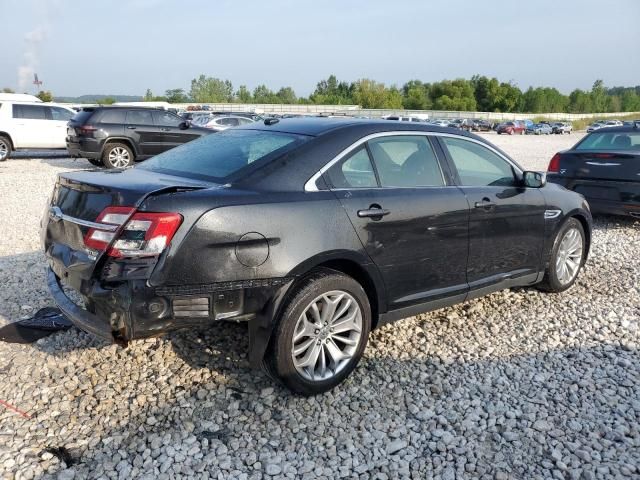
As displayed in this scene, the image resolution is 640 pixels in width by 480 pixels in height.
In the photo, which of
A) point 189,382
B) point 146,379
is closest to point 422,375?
point 189,382

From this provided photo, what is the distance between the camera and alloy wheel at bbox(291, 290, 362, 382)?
3.31m

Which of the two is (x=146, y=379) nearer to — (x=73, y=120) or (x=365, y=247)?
(x=365, y=247)

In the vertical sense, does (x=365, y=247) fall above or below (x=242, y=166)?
below

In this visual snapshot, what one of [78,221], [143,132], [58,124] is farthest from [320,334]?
[58,124]

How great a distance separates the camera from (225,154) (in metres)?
3.69

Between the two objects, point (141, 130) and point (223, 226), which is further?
point (141, 130)

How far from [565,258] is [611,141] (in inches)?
160

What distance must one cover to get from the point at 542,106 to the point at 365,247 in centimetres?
12318

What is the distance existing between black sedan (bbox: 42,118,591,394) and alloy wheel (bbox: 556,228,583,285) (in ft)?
3.05

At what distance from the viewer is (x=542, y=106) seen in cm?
11425

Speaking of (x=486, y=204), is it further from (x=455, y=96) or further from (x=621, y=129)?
(x=455, y=96)

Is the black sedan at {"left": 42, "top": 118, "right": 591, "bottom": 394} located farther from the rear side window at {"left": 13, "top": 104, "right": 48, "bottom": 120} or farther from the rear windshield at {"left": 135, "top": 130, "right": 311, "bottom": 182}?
the rear side window at {"left": 13, "top": 104, "right": 48, "bottom": 120}

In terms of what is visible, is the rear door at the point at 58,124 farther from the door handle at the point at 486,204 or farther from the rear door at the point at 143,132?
the door handle at the point at 486,204

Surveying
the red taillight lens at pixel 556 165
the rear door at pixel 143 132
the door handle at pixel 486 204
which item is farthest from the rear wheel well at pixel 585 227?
the rear door at pixel 143 132
